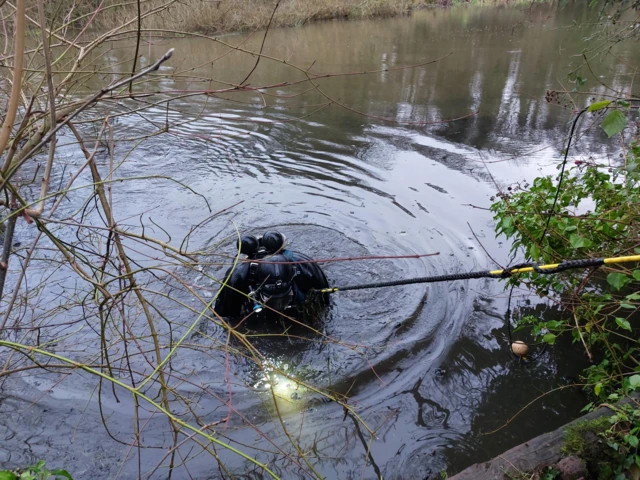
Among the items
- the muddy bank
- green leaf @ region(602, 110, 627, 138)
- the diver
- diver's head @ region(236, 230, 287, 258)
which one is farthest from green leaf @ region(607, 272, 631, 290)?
diver's head @ region(236, 230, 287, 258)

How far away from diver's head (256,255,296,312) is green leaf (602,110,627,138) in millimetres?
2491

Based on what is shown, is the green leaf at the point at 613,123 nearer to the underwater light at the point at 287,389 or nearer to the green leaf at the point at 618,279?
the green leaf at the point at 618,279

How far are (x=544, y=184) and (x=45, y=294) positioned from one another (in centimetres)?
479

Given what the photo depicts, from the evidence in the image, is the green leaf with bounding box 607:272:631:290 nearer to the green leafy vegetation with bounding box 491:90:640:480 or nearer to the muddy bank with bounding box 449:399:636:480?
the green leafy vegetation with bounding box 491:90:640:480

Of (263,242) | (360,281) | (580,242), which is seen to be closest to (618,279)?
(580,242)

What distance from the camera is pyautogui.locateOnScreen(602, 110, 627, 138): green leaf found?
1.96 m

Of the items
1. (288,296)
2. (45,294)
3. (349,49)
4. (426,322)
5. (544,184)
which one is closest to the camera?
(544,184)

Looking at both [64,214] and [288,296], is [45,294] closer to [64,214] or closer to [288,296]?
[64,214]

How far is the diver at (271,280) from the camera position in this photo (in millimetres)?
3898

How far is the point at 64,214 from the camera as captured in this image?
6492 mm

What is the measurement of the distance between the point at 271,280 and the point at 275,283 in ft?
0.15

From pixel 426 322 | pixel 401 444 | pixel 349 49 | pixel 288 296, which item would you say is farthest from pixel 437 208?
pixel 349 49

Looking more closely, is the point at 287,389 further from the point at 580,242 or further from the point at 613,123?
the point at 613,123

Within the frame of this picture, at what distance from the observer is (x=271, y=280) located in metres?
3.94
